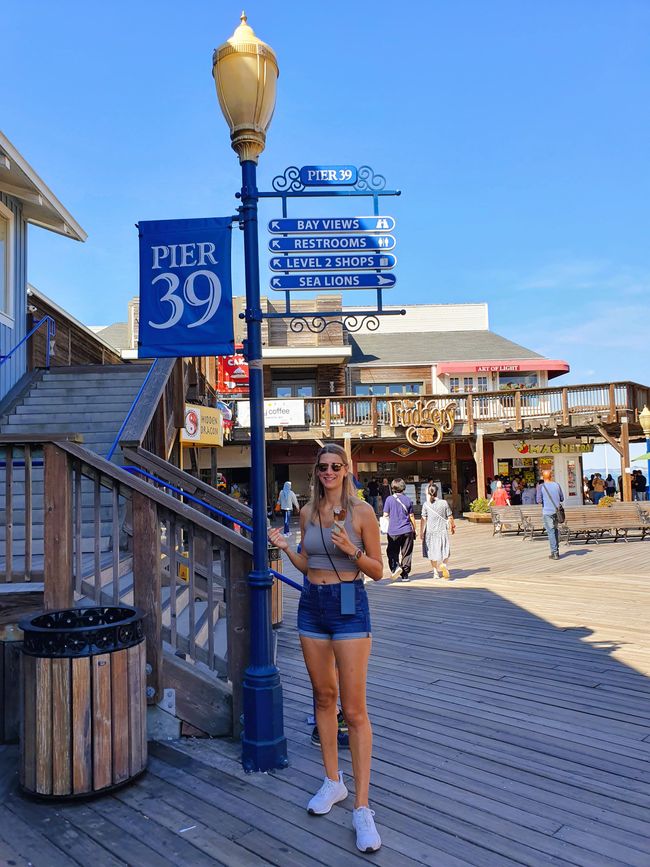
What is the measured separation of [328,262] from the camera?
4.14 meters

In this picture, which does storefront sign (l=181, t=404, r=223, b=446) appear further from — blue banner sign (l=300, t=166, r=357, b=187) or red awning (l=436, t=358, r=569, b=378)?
red awning (l=436, t=358, r=569, b=378)

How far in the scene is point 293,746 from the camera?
384cm

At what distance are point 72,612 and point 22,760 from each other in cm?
75

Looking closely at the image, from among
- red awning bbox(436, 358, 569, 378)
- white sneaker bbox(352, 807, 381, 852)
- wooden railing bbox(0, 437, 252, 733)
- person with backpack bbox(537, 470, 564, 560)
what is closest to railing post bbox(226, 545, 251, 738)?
wooden railing bbox(0, 437, 252, 733)

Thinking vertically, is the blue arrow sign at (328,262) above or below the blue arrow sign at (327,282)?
above

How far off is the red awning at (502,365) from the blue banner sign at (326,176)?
24.9 meters

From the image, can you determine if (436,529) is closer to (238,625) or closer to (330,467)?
(238,625)

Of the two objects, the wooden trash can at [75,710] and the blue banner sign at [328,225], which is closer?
the wooden trash can at [75,710]

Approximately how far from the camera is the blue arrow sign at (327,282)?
4121mm

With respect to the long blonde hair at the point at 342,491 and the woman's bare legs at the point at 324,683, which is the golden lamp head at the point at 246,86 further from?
the woman's bare legs at the point at 324,683

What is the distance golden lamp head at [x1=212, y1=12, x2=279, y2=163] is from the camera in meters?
3.70

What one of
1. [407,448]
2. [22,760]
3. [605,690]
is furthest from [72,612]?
[407,448]

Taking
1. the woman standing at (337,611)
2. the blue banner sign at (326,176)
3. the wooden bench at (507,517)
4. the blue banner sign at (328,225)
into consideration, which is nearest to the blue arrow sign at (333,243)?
the blue banner sign at (328,225)

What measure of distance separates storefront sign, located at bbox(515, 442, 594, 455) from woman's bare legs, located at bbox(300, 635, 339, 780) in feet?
80.2
